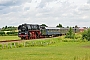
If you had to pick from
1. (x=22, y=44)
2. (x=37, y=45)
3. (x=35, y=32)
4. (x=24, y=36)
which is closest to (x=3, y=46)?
(x=22, y=44)

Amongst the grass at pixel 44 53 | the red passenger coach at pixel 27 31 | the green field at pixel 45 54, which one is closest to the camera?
the green field at pixel 45 54

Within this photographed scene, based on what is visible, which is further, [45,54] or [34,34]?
[34,34]

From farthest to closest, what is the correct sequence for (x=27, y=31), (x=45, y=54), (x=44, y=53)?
(x=27, y=31), (x=44, y=53), (x=45, y=54)

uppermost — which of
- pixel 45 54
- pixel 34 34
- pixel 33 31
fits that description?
pixel 33 31

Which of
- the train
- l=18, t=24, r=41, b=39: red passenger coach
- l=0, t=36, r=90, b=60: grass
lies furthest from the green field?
the train

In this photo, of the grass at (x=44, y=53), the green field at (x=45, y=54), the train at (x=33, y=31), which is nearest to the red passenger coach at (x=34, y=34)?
the train at (x=33, y=31)

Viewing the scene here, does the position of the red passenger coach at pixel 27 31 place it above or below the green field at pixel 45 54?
above

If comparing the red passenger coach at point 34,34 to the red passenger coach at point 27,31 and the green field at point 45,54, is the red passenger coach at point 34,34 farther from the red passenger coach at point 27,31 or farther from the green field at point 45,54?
the green field at point 45,54

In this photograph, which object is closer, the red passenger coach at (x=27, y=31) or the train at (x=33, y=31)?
the red passenger coach at (x=27, y=31)

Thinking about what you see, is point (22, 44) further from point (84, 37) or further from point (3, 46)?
point (84, 37)

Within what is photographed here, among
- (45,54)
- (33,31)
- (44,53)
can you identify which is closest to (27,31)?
(33,31)

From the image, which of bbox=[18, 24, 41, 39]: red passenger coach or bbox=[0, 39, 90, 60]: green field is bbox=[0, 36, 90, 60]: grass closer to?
bbox=[0, 39, 90, 60]: green field

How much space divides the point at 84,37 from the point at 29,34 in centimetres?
1677

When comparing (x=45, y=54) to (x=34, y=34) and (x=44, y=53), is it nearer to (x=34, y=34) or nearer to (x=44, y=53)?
(x=44, y=53)
